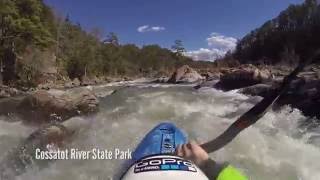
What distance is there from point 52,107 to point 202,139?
3.63 m

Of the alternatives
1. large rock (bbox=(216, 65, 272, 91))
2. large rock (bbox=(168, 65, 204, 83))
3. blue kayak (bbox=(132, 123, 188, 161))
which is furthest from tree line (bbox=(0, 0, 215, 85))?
blue kayak (bbox=(132, 123, 188, 161))

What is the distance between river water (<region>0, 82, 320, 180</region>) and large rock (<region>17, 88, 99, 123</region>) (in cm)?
37

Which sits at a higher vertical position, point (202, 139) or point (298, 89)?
point (298, 89)

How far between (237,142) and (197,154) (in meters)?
4.26

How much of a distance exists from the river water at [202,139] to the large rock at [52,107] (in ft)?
1.23

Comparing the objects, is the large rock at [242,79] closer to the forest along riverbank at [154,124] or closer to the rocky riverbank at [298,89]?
the rocky riverbank at [298,89]

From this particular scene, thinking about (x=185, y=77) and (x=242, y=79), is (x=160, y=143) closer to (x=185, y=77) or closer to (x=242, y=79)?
(x=242, y=79)

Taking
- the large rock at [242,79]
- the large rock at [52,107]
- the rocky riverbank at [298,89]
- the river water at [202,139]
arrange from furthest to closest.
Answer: the large rock at [242,79] → the rocky riverbank at [298,89] → the large rock at [52,107] → the river water at [202,139]

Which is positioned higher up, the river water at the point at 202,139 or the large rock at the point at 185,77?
the large rock at the point at 185,77

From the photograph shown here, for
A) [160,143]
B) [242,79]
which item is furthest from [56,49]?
[160,143]

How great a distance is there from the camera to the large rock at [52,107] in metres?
9.30

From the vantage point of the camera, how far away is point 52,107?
938cm

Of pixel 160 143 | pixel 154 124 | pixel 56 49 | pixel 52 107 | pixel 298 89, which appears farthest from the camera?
pixel 56 49

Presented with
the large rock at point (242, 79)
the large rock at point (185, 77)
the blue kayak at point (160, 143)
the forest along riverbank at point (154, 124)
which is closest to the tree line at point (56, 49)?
the large rock at point (185, 77)
